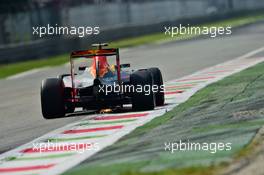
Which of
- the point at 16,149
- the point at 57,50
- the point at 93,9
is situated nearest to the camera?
the point at 16,149

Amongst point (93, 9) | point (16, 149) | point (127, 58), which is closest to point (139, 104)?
point (16, 149)

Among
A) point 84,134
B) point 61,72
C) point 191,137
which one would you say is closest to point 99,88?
point 84,134

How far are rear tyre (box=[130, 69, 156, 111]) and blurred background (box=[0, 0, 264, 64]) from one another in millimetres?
24322

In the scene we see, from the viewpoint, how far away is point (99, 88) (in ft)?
51.6

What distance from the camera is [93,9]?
5438 cm

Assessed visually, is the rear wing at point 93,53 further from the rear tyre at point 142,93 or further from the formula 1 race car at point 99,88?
the rear tyre at point 142,93

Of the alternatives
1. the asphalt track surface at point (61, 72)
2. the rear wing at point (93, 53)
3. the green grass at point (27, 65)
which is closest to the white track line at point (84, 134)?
the asphalt track surface at point (61, 72)

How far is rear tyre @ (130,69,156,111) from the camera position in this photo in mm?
15414

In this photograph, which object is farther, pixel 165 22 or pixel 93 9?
pixel 165 22

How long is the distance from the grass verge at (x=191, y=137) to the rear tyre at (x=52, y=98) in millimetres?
2213

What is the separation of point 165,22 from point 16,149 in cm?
4728

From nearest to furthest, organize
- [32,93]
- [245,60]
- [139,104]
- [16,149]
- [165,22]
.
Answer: [16,149] < [139,104] < [32,93] < [245,60] < [165,22]

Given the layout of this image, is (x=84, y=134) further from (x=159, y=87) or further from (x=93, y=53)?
(x=159, y=87)

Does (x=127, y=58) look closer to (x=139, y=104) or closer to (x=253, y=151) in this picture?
(x=139, y=104)
